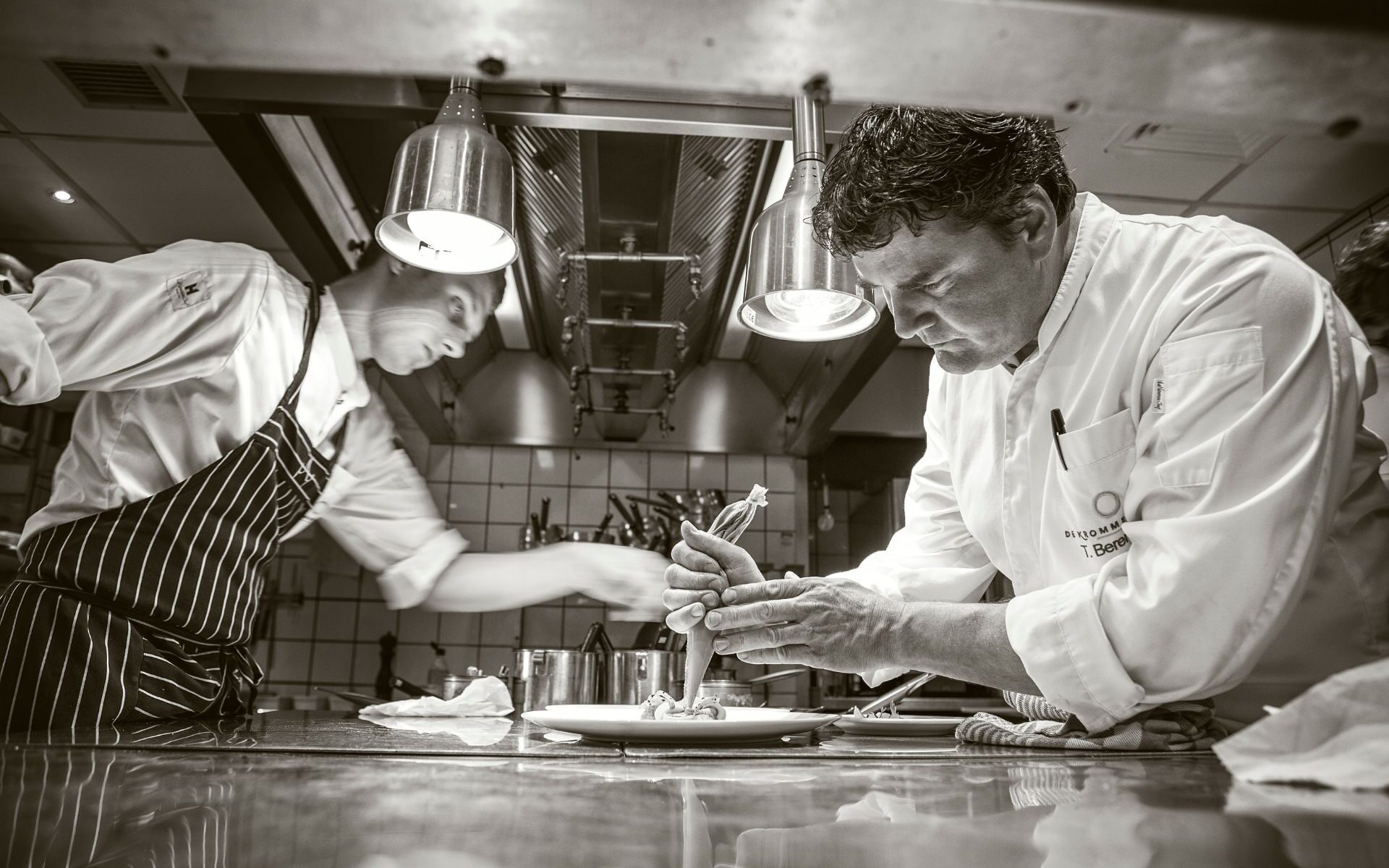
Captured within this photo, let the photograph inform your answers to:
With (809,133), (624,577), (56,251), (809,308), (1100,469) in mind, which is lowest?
(624,577)

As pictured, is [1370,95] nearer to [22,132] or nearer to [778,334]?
[778,334]

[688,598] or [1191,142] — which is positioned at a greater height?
[1191,142]

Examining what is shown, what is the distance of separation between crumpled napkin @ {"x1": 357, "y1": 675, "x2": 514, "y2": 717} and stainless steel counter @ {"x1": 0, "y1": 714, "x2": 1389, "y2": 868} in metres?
0.66

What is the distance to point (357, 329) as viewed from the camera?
167 centimetres

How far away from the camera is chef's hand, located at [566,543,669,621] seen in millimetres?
1409

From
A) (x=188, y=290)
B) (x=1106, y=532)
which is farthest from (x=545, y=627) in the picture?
(x=1106, y=532)

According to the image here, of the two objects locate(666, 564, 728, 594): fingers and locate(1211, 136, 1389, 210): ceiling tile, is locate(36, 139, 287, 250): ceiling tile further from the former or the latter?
locate(1211, 136, 1389, 210): ceiling tile

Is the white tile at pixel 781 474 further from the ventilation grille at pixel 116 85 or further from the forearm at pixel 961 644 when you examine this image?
the forearm at pixel 961 644

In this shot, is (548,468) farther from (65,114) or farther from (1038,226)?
(1038,226)

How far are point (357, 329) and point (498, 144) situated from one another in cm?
50

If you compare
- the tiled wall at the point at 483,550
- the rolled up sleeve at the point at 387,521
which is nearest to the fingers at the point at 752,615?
the rolled up sleeve at the point at 387,521

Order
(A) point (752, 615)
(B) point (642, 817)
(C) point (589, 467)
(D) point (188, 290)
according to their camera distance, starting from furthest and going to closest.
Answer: (C) point (589, 467)
(D) point (188, 290)
(A) point (752, 615)
(B) point (642, 817)

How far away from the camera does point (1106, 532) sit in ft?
3.46

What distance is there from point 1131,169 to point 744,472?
2456mm
